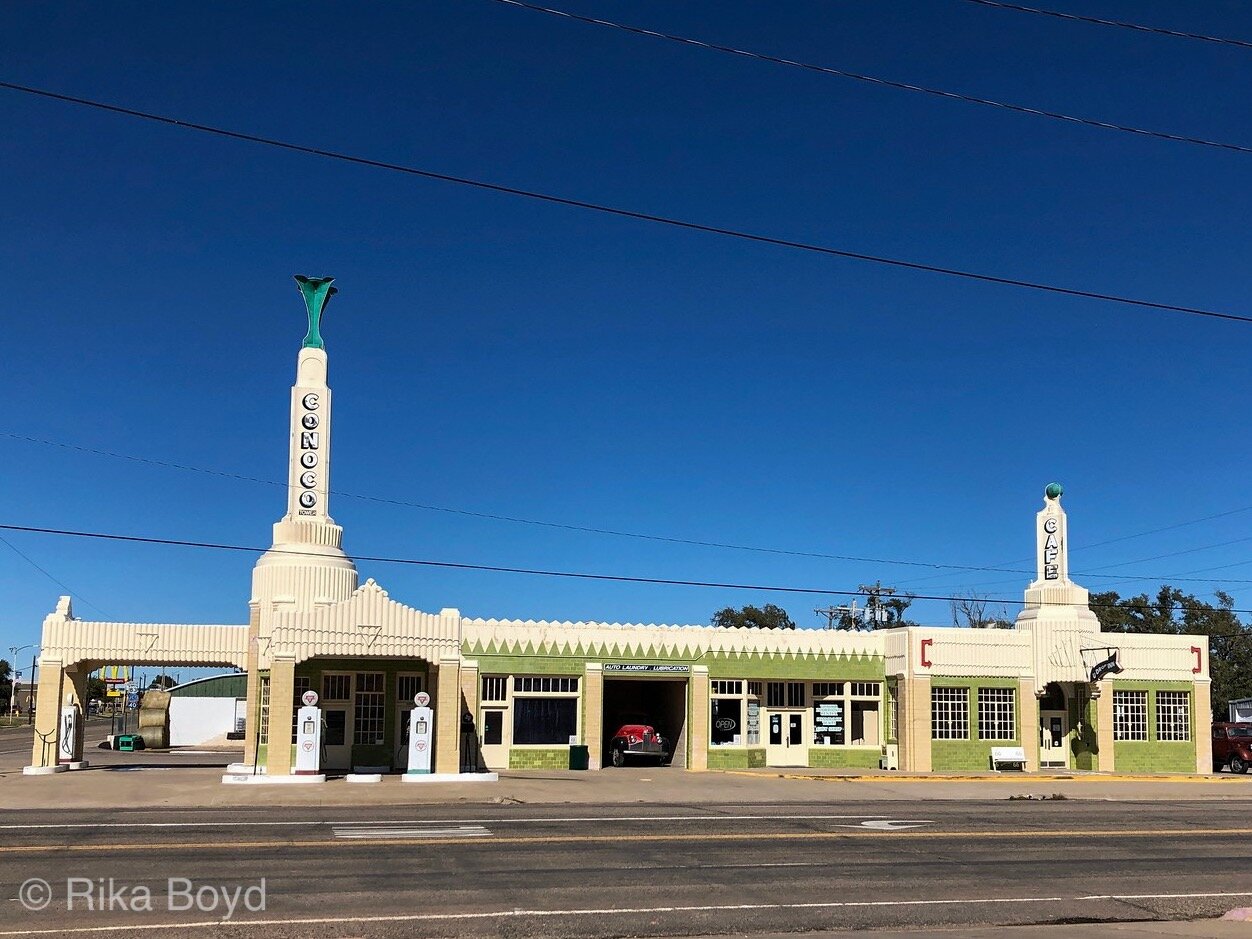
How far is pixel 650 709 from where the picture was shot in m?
47.8

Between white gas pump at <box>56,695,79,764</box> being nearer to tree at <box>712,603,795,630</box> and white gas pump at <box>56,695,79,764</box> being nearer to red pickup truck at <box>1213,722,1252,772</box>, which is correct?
red pickup truck at <box>1213,722,1252,772</box>

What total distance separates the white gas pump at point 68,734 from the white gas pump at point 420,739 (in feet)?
42.0

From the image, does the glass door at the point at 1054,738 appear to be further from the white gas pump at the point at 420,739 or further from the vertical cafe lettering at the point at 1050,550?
the white gas pump at the point at 420,739

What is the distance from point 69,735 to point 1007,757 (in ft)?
108

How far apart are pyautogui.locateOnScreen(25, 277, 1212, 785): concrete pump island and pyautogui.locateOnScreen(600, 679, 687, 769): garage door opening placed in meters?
0.12

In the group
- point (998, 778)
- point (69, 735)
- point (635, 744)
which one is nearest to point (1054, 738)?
point (998, 778)

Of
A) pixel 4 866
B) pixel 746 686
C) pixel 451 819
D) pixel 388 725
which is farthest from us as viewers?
pixel 746 686

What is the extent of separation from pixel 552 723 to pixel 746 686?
7538 mm

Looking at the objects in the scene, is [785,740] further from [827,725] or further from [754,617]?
[754,617]

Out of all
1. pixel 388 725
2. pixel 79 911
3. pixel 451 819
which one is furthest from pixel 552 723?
pixel 79 911

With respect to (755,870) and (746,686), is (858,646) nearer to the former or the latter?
(746,686)

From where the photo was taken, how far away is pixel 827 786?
35.9 meters

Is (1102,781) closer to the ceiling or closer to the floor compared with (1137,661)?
closer to the floor

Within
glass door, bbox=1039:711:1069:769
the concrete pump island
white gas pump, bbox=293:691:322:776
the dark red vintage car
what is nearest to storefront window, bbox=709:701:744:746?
the concrete pump island
